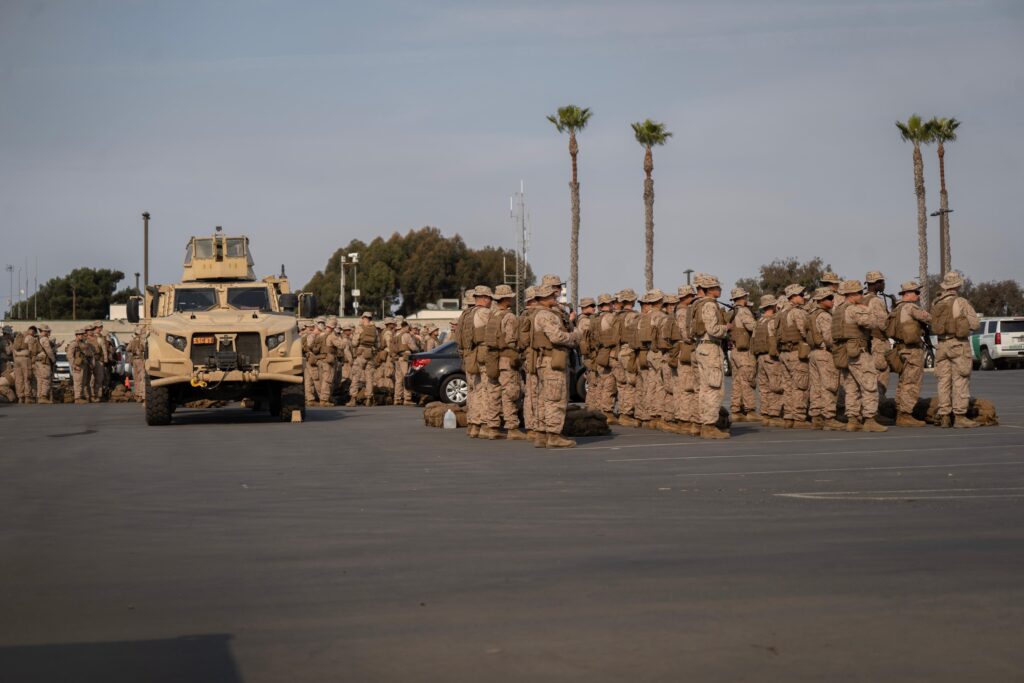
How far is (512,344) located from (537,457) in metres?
3.56

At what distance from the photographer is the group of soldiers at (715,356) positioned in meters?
18.2

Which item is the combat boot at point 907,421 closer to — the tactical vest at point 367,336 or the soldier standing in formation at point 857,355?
A: the soldier standing in formation at point 857,355

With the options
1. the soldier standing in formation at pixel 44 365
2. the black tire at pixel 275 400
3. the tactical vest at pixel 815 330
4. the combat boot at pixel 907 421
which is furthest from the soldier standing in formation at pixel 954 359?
the soldier standing in formation at pixel 44 365

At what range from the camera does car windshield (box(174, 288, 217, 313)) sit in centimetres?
2497

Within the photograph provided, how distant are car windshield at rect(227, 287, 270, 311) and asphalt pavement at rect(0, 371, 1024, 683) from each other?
410 inches

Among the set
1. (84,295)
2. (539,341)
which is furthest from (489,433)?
(84,295)

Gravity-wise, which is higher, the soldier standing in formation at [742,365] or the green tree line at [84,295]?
the green tree line at [84,295]

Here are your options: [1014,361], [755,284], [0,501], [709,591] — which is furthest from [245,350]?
[755,284]

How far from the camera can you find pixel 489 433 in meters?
19.2

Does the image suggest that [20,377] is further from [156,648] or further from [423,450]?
[156,648]

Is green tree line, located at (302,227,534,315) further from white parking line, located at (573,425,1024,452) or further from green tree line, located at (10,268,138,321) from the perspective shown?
white parking line, located at (573,425,1024,452)

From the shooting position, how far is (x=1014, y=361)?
49875 mm

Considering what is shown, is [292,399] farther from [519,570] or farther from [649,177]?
[649,177]

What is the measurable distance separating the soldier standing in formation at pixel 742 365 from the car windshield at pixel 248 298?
27.3 feet
